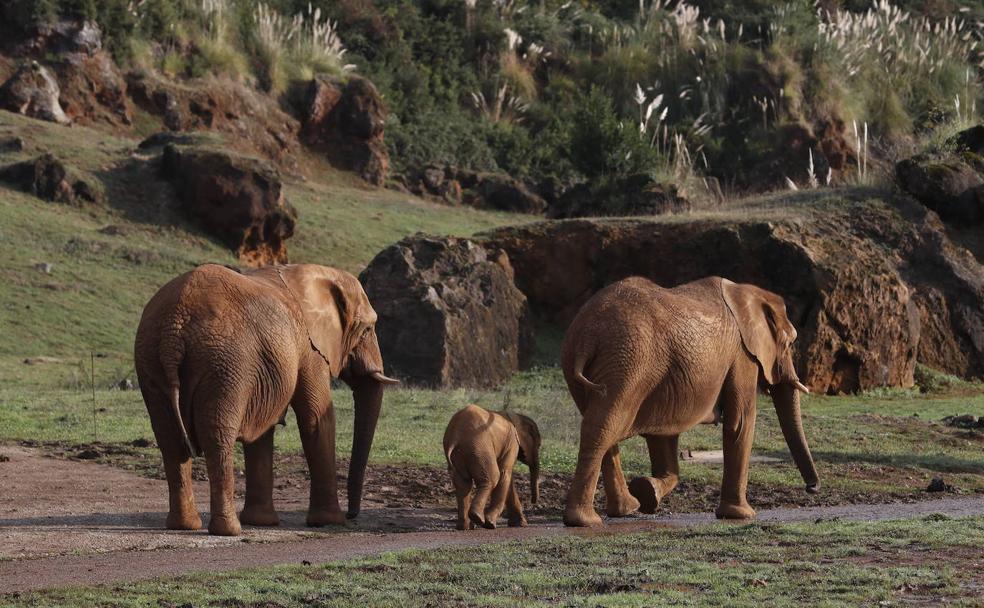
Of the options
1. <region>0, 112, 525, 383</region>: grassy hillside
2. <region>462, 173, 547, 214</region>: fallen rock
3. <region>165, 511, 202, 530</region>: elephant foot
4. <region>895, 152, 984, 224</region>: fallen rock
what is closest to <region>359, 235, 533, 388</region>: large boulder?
<region>0, 112, 525, 383</region>: grassy hillside

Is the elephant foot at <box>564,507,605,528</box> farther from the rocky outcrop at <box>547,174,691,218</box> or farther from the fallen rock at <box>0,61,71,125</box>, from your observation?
the fallen rock at <box>0,61,71,125</box>

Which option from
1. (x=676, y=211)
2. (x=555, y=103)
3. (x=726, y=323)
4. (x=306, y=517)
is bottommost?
(x=306, y=517)

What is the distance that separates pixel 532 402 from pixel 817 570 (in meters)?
11.4

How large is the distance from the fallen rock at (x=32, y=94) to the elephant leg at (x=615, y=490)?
26.9 metres

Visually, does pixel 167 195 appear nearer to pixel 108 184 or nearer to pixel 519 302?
pixel 108 184

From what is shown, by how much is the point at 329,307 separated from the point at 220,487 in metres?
2.10

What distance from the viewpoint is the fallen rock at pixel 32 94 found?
36.3 m

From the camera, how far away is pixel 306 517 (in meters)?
12.1

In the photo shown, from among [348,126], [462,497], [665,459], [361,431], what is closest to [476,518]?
[462,497]

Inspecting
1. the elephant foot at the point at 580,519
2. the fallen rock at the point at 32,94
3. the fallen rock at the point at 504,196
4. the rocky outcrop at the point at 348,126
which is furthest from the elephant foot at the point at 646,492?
the rocky outcrop at the point at 348,126

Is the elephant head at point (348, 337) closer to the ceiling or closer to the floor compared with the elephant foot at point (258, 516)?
closer to the ceiling

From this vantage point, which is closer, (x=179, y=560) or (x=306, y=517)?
(x=179, y=560)

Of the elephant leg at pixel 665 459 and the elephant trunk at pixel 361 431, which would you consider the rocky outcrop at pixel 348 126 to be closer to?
the elephant trunk at pixel 361 431

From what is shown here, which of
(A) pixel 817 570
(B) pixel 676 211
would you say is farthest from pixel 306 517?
(B) pixel 676 211
